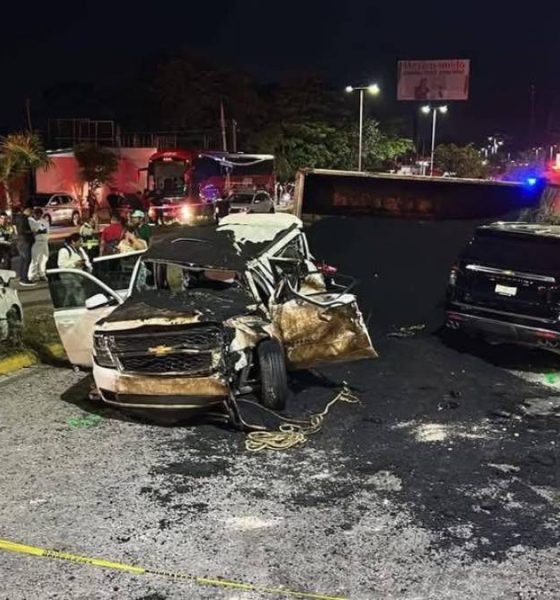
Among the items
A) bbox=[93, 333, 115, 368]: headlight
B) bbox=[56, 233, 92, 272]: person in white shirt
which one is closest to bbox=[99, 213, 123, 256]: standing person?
bbox=[56, 233, 92, 272]: person in white shirt

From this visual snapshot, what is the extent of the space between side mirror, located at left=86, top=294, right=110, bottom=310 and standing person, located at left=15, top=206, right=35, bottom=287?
7.31 meters

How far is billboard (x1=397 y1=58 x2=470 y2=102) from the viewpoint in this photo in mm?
51750

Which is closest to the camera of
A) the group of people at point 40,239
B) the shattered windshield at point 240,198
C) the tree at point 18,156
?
the group of people at point 40,239

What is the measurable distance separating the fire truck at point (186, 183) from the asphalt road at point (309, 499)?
23.4 metres

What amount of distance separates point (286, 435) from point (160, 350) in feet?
4.58

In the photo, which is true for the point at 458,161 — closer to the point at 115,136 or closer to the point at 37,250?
the point at 115,136

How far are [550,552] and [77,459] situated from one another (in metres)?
3.82

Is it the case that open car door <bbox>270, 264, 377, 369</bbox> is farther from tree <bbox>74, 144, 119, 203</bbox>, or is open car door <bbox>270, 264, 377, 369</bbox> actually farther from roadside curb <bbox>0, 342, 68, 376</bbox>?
tree <bbox>74, 144, 119, 203</bbox>

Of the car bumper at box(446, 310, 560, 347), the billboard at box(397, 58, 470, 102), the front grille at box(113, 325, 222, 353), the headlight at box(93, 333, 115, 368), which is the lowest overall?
→ the car bumper at box(446, 310, 560, 347)

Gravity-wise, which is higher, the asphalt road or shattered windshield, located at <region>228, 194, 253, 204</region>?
the asphalt road

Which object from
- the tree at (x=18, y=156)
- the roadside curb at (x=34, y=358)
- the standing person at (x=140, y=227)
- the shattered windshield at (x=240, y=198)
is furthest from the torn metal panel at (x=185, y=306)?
the shattered windshield at (x=240, y=198)

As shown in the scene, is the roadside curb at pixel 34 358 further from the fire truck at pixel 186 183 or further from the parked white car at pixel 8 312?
the fire truck at pixel 186 183

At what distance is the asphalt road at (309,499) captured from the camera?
4.43 metres

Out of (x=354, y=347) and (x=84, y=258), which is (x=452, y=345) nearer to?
(x=354, y=347)
